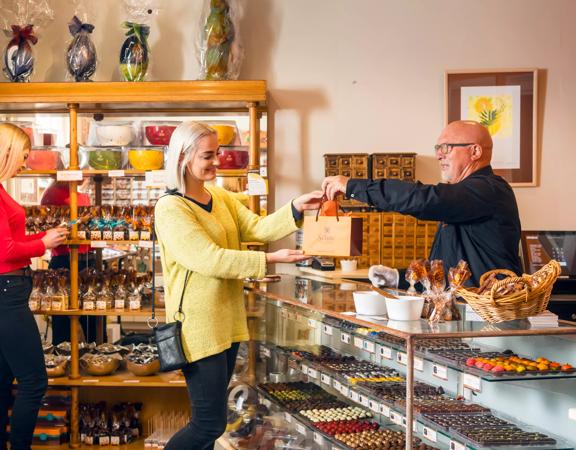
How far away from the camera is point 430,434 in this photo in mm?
2562

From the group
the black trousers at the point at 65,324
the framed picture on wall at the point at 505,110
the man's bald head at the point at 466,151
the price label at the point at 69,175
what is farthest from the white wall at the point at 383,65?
the man's bald head at the point at 466,151

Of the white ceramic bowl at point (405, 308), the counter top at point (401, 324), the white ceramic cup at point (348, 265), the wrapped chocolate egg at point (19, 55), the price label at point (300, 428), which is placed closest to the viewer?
the counter top at point (401, 324)

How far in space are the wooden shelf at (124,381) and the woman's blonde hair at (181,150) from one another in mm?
2158

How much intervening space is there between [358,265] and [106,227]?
154cm

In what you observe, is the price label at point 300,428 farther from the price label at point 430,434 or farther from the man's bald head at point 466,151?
the man's bald head at point 466,151

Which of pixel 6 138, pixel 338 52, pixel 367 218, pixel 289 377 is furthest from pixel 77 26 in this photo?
pixel 289 377

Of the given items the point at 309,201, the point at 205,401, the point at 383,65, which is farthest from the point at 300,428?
the point at 383,65

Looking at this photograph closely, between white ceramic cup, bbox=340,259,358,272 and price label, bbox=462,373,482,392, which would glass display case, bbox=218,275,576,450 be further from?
white ceramic cup, bbox=340,259,358,272

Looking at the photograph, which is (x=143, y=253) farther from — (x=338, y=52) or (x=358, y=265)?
(x=338, y=52)

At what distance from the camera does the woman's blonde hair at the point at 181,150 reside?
311cm

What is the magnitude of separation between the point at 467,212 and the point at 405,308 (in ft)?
3.42

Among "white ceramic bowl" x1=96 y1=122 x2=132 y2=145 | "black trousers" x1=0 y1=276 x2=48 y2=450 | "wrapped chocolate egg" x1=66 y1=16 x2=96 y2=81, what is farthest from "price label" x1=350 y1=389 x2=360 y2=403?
"wrapped chocolate egg" x1=66 y1=16 x2=96 y2=81

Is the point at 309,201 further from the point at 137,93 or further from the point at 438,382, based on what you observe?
the point at 137,93

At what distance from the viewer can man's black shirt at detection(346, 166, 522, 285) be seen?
3.36 meters
